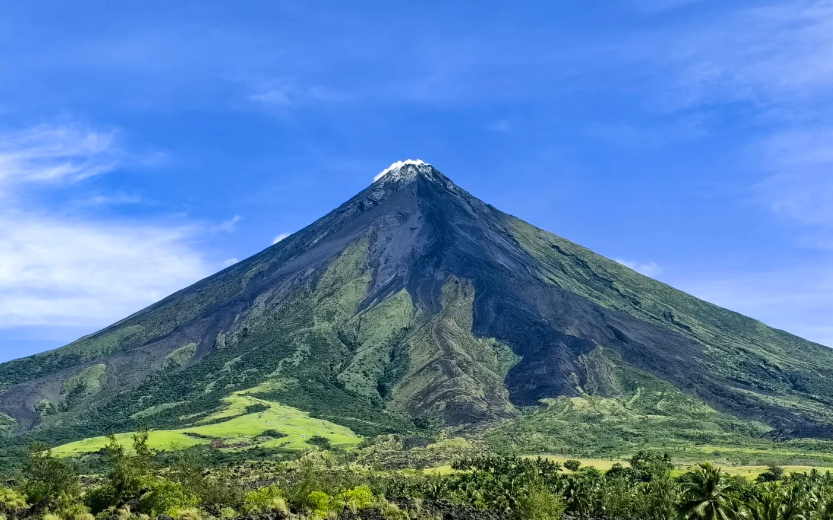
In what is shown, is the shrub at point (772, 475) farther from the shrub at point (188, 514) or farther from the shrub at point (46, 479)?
the shrub at point (46, 479)

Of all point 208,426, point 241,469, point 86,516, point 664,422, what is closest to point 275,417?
point 208,426

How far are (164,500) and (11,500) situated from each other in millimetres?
16882

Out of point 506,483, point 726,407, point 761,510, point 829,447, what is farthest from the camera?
point 726,407

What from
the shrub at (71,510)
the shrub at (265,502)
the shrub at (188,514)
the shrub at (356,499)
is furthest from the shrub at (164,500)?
the shrub at (356,499)

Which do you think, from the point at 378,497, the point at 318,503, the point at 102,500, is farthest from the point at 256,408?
the point at 318,503

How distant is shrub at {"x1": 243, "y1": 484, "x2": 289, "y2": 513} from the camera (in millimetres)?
48031

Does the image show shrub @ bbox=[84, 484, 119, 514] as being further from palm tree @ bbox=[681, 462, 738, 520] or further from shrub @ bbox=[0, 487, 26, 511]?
palm tree @ bbox=[681, 462, 738, 520]

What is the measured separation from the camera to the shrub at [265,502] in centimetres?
4803

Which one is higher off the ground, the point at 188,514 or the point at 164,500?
the point at 164,500

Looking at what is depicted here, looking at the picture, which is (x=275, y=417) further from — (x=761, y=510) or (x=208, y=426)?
(x=761, y=510)

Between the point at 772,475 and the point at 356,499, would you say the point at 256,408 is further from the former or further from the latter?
the point at 356,499

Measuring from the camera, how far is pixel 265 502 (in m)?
51.1

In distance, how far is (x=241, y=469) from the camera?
110 meters

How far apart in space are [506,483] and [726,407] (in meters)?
134
